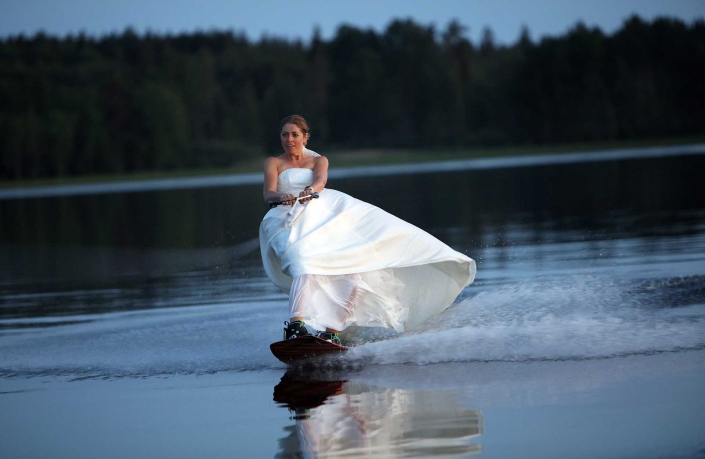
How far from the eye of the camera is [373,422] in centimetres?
570

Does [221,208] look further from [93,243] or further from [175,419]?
[175,419]

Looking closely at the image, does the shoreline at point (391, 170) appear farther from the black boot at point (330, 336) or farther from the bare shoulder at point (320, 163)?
the black boot at point (330, 336)

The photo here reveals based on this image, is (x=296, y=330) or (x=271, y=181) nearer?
(x=296, y=330)

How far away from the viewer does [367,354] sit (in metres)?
7.52

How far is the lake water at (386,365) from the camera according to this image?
539cm

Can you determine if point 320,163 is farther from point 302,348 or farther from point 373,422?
point 373,422

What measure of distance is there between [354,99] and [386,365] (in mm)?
105090

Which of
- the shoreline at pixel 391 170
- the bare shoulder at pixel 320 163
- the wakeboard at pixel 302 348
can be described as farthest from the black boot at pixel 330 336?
the shoreline at pixel 391 170

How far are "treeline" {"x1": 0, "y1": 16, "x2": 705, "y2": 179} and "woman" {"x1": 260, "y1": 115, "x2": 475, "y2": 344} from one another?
7898 cm

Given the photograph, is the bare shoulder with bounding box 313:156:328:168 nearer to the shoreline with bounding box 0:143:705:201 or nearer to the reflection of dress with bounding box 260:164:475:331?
the reflection of dress with bounding box 260:164:475:331

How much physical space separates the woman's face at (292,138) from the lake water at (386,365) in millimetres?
1733

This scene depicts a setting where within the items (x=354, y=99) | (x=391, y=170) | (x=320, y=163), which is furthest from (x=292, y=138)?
(x=354, y=99)

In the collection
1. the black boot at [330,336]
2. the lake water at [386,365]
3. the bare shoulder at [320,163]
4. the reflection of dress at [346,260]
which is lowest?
the lake water at [386,365]

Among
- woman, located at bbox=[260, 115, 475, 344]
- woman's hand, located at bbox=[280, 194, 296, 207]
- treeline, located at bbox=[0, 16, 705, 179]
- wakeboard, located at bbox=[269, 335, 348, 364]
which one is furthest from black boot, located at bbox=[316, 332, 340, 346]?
treeline, located at bbox=[0, 16, 705, 179]
